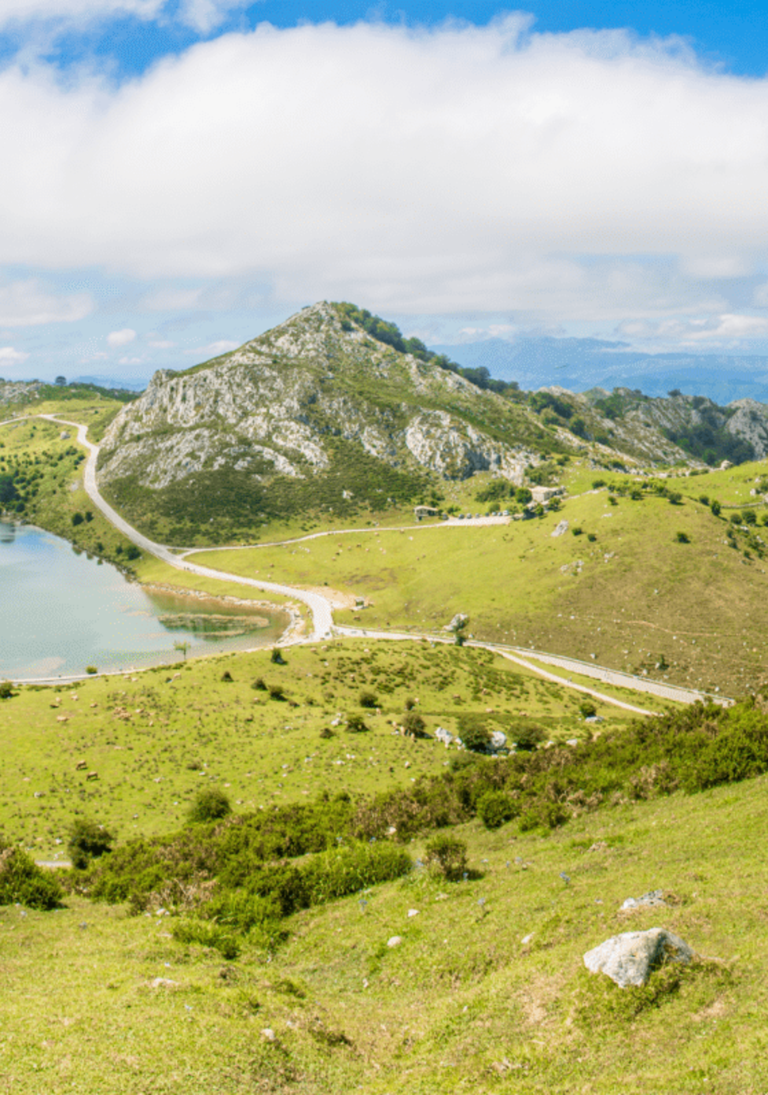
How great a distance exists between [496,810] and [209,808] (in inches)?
727

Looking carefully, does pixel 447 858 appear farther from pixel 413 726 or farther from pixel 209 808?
pixel 413 726

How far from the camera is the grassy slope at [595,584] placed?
90562 millimetres

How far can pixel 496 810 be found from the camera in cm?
3192

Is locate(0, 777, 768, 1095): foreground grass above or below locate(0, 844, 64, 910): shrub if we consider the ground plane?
above

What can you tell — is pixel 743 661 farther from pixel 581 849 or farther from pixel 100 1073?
pixel 100 1073

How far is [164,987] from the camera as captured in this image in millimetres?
17688

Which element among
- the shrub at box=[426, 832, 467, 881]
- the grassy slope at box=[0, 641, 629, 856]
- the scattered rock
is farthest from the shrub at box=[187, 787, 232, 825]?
the scattered rock

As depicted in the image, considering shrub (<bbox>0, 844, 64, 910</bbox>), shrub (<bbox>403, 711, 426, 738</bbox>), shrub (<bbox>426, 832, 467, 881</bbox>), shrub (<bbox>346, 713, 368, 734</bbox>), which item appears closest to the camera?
shrub (<bbox>426, 832, 467, 881</bbox>)

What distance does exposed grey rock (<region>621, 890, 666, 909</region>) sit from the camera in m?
18.9

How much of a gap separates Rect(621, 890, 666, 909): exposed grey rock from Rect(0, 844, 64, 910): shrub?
24205mm

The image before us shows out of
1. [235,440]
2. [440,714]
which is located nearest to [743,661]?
[440,714]

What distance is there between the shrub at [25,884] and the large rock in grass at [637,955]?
23622 millimetres

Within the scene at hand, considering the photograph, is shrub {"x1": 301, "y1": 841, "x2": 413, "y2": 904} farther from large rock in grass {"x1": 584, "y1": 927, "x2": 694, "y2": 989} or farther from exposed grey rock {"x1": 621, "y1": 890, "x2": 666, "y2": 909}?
large rock in grass {"x1": 584, "y1": 927, "x2": 694, "y2": 989}

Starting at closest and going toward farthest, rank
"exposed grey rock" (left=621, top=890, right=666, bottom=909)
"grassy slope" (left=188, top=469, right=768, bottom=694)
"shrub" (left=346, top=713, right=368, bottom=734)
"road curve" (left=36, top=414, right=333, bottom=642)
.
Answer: "exposed grey rock" (left=621, top=890, right=666, bottom=909), "shrub" (left=346, top=713, right=368, bottom=734), "grassy slope" (left=188, top=469, right=768, bottom=694), "road curve" (left=36, top=414, right=333, bottom=642)
